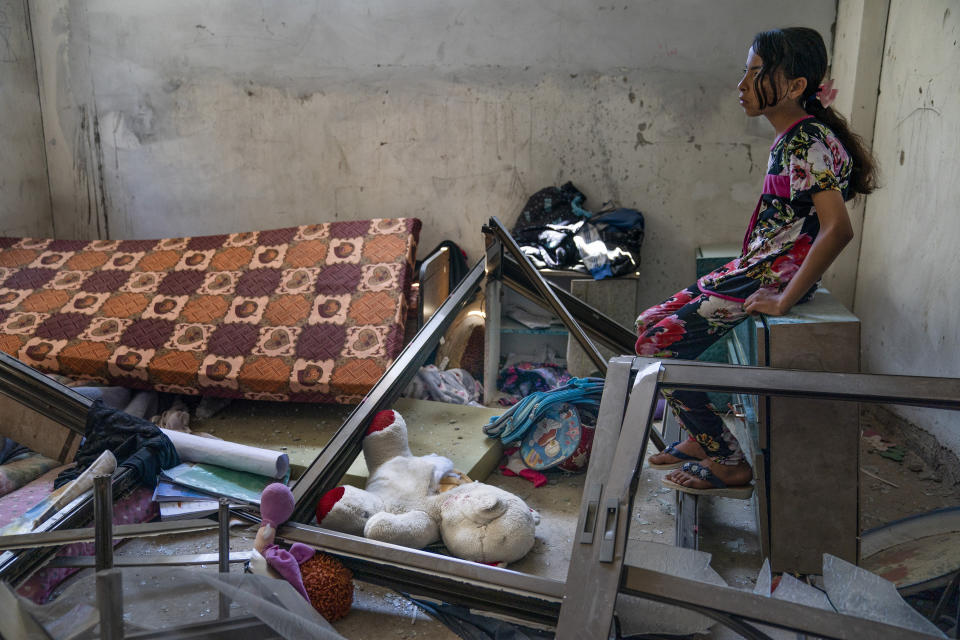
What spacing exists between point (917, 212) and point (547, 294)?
5.26 ft

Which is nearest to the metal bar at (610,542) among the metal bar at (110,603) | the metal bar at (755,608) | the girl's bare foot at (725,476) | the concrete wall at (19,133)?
the metal bar at (755,608)

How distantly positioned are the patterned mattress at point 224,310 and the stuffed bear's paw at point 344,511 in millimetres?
982

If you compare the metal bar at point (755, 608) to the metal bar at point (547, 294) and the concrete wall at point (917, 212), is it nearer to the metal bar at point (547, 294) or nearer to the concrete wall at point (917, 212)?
the metal bar at point (547, 294)

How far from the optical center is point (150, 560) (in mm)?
1529

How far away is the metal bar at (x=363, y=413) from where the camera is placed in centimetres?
217

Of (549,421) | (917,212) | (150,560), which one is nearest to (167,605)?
(150,560)

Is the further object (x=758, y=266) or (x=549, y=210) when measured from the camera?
(x=549, y=210)

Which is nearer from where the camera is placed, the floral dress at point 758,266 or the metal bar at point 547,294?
the floral dress at point 758,266

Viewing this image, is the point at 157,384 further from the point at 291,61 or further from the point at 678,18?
the point at 678,18

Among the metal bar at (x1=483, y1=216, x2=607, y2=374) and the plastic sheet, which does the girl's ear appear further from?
the plastic sheet

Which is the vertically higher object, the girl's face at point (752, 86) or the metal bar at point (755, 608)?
the girl's face at point (752, 86)

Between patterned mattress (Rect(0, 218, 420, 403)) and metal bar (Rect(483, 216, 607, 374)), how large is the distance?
2.09 ft

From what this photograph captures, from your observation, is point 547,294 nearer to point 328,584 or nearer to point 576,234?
point 576,234

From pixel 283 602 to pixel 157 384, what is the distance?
2311mm
